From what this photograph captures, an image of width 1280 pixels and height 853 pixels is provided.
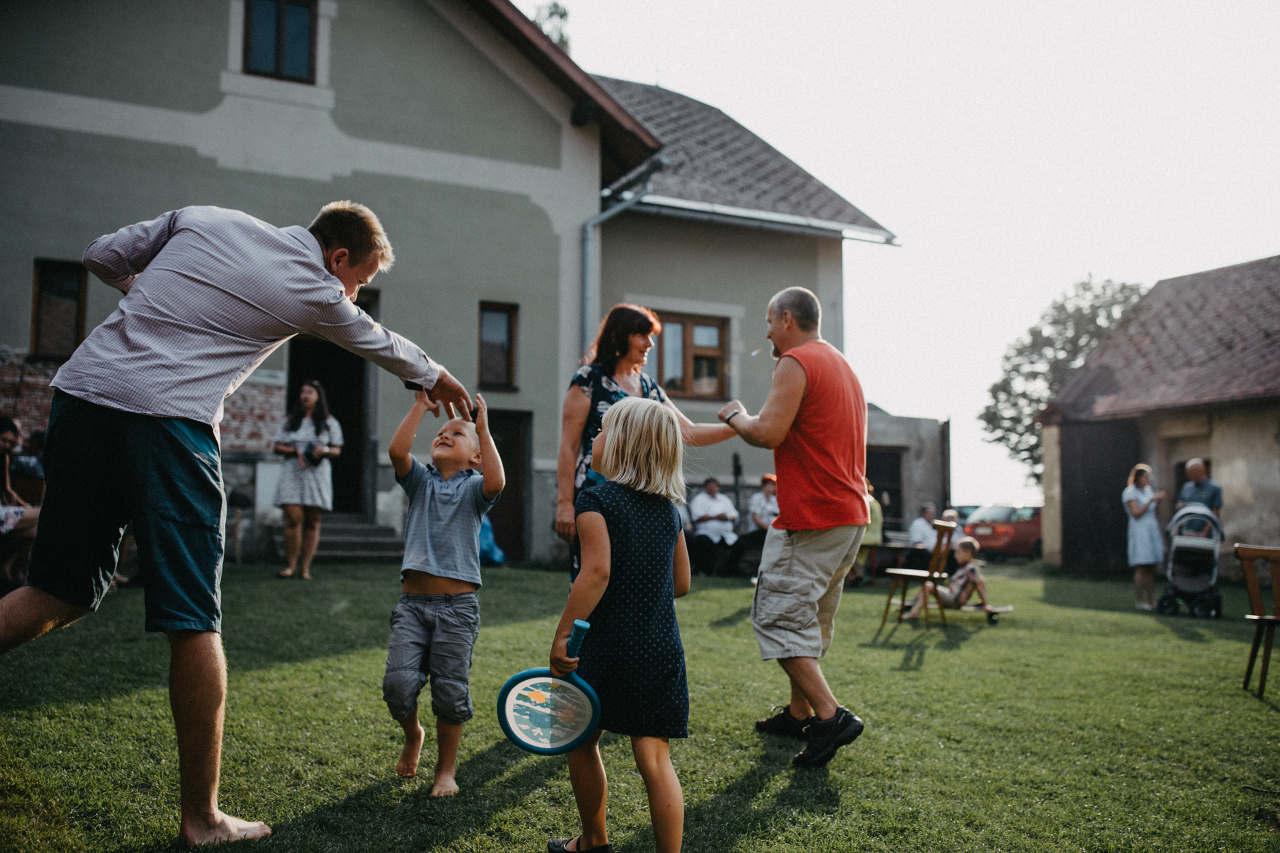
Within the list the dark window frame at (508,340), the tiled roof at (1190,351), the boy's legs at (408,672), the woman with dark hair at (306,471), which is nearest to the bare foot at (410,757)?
the boy's legs at (408,672)

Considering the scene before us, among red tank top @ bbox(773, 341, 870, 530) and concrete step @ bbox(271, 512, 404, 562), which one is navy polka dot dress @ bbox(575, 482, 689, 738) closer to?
red tank top @ bbox(773, 341, 870, 530)

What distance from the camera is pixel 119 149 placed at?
12.1m

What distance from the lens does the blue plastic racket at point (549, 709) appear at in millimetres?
2604

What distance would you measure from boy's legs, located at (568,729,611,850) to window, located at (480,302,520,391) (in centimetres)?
1162

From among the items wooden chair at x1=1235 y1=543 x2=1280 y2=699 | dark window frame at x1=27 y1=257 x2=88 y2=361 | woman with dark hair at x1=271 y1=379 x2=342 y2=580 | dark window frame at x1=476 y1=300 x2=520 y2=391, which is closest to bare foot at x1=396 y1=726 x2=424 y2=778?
wooden chair at x1=1235 y1=543 x2=1280 y2=699

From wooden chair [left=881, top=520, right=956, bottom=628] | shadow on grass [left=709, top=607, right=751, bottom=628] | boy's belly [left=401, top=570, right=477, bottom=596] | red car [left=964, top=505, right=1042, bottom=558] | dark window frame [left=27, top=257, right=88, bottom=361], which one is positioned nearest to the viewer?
boy's belly [left=401, top=570, right=477, bottom=596]

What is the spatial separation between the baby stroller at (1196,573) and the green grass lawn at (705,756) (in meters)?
4.50

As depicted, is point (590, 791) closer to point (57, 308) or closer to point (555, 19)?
point (57, 308)

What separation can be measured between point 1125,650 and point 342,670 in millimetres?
6174

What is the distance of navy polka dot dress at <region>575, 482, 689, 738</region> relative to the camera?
2678mm

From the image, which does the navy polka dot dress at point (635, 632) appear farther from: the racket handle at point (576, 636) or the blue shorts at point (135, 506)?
the blue shorts at point (135, 506)

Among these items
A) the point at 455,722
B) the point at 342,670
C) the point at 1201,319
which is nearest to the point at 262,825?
the point at 455,722

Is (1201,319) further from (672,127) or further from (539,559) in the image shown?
(539,559)

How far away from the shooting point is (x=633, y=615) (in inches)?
108
